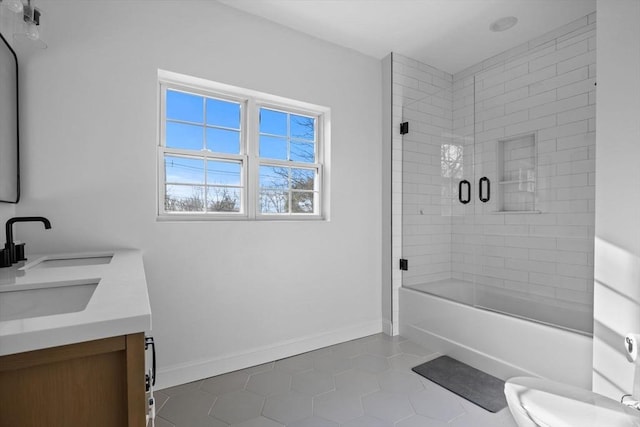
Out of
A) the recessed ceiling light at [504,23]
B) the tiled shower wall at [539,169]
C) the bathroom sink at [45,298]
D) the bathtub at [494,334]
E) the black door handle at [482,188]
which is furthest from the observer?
the black door handle at [482,188]

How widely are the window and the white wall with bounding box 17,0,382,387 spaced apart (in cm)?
15

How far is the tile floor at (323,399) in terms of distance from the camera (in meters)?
1.82

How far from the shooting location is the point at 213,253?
2.36m

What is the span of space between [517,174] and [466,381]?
1760 mm

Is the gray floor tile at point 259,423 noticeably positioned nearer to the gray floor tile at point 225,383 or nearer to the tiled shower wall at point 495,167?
the gray floor tile at point 225,383

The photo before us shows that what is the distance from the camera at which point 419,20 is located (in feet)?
8.70

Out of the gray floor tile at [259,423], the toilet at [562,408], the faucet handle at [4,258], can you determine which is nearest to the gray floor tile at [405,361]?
the gray floor tile at [259,423]

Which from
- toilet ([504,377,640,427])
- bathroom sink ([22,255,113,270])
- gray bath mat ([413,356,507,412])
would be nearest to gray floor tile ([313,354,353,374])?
gray bath mat ([413,356,507,412])

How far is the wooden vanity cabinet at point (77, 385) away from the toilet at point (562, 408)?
124 centimetres

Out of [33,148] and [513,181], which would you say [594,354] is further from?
[33,148]

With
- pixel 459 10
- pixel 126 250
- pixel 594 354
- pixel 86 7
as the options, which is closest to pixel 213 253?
pixel 126 250

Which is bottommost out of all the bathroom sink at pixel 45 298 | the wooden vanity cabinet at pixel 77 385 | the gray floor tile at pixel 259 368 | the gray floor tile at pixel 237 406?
the gray floor tile at pixel 259 368

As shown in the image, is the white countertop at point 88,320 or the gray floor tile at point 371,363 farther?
the gray floor tile at point 371,363

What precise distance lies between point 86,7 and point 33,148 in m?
0.94
